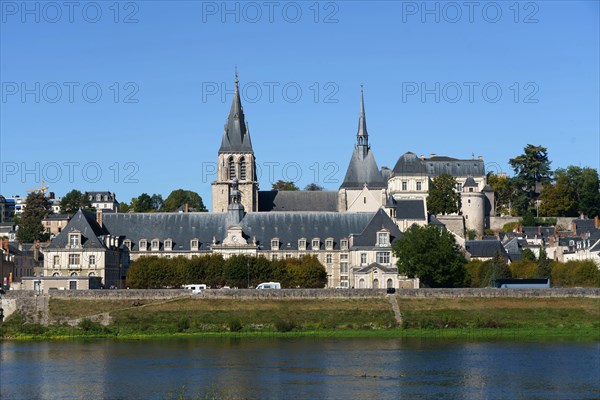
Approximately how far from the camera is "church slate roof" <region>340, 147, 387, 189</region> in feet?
398

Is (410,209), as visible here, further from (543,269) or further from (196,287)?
(196,287)

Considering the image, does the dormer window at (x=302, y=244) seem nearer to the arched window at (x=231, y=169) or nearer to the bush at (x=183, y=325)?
the arched window at (x=231, y=169)

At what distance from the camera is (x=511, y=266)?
109062 millimetres

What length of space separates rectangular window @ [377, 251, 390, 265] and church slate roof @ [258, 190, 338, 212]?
18.9 m

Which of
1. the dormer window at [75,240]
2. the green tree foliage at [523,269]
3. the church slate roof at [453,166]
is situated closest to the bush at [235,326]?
the dormer window at [75,240]

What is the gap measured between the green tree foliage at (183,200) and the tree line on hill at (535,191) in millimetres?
40579

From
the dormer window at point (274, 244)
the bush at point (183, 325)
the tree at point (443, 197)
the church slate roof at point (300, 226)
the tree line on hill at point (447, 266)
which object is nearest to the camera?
the bush at point (183, 325)

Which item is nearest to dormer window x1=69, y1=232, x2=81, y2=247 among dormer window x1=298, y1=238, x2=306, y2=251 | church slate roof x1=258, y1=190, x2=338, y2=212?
dormer window x1=298, y1=238, x2=306, y2=251

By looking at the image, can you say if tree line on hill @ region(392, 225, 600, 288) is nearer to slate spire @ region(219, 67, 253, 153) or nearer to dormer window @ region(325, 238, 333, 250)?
dormer window @ region(325, 238, 333, 250)

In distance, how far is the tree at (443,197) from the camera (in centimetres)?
13338

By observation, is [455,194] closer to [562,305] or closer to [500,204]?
[500,204]

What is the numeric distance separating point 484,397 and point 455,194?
282ft

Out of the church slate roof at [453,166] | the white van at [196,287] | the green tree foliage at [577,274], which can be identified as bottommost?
the white van at [196,287]

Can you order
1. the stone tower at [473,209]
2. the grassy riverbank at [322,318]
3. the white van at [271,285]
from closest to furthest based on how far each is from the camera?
1. the grassy riverbank at [322,318]
2. the white van at [271,285]
3. the stone tower at [473,209]
